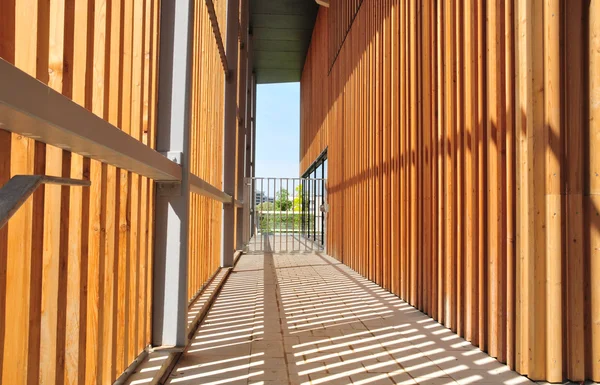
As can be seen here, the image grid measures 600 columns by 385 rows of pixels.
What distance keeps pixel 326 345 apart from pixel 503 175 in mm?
1501

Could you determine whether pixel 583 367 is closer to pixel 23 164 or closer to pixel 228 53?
pixel 23 164

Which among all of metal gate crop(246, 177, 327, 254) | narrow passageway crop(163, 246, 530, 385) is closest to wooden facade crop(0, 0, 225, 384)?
narrow passageway crop(163, 246, 530, 385)

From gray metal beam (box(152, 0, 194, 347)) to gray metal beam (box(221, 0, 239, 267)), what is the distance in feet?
13.9

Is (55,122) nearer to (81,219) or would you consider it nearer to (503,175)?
(81,219)

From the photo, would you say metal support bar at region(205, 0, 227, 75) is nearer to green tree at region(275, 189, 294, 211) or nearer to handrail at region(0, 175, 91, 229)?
handrail at region(0, 175, 91, 229)

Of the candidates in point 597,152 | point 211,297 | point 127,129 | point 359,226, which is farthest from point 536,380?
point 359,226

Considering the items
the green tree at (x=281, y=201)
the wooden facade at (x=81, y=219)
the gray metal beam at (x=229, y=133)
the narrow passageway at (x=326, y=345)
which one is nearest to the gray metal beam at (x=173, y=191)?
the wooden facade at (x=81, y=219)

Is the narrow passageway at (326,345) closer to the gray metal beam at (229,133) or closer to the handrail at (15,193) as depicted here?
the handrail at (15,193)

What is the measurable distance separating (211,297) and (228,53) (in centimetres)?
404

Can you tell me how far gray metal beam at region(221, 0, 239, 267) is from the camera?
6.89 meters

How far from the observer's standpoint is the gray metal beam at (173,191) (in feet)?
8.51

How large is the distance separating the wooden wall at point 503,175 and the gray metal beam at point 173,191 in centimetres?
181

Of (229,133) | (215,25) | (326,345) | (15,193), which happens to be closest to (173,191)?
(326,345)

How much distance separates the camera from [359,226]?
6562 millimetres
